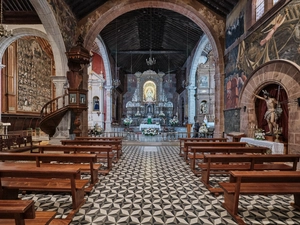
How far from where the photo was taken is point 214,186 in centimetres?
398

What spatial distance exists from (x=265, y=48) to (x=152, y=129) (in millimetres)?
6550

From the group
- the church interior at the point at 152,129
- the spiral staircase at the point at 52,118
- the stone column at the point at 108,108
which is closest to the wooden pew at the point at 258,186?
the church interior at the point at 152,129

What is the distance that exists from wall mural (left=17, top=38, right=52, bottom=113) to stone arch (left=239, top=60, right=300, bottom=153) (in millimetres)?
Answer: 13725

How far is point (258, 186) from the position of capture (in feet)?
9.53

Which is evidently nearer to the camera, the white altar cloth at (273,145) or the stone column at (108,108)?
the white altar cloth at (273,145)

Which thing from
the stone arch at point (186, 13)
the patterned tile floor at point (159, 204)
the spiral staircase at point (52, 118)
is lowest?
the patterned tile floor at point (159, 204)

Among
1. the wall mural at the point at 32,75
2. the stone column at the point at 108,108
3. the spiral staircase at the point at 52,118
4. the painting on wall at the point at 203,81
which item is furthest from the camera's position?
the stone column at the point at 108,108

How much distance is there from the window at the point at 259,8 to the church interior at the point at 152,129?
4cm

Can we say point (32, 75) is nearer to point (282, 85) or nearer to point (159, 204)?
point (159, 204)

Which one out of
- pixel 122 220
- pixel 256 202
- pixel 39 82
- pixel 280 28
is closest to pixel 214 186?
pixel 256 202

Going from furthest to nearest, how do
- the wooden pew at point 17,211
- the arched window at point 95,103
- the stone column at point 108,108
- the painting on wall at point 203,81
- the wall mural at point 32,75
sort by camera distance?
the arched window at point 95,103 < the stone column at point 108,108 < the painting on wall at point 203,81 < the wall mural at point 32,75 < the wooden pew at point 17,211

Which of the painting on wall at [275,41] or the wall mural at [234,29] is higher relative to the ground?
the wall mural at [234,29]

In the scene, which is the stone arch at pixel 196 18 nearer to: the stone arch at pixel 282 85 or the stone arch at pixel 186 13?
the stone arch at pixel 186 13

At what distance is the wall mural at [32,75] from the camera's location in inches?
503
